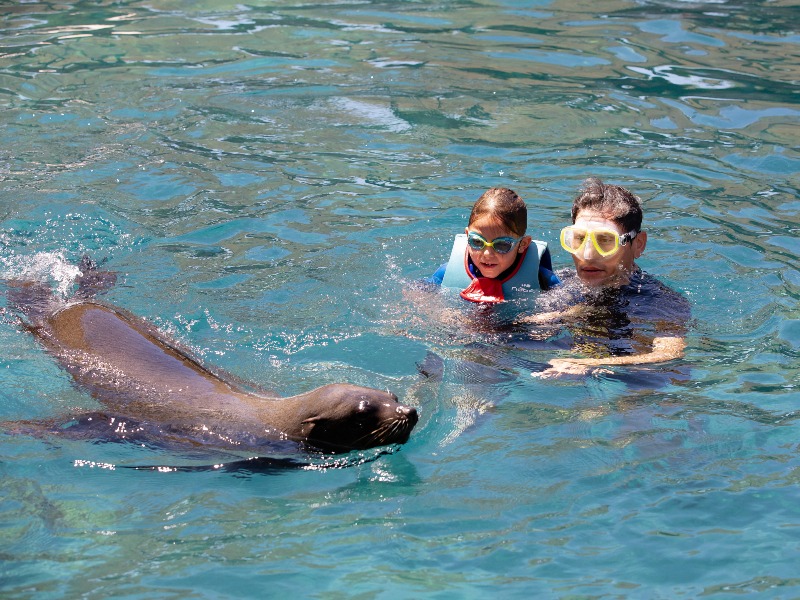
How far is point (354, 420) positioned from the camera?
15.8 feet

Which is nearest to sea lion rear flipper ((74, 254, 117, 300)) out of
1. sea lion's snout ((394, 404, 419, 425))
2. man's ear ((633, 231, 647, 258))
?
sea lion's snout ((394, 404, 419, 425))

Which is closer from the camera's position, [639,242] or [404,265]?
[639,242]

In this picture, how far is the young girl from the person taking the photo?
6.52 meters

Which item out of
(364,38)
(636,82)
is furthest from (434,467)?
(364,38)

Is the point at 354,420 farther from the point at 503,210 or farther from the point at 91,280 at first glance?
the point at 91,280

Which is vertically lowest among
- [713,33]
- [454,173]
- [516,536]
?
[516,536]

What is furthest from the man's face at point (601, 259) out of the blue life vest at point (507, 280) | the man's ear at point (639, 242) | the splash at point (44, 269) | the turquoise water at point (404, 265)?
the splash at point (44, 269)

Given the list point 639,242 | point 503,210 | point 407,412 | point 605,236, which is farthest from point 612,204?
point 407,412

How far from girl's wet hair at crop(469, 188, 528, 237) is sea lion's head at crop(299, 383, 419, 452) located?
6.60 feet

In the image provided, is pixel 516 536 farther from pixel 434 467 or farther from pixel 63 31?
pixel 63 31

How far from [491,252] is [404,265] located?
130cm

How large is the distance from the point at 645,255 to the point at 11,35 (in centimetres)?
1004

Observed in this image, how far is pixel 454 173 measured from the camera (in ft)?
31.4

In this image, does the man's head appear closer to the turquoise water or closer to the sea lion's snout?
the turquoise water
